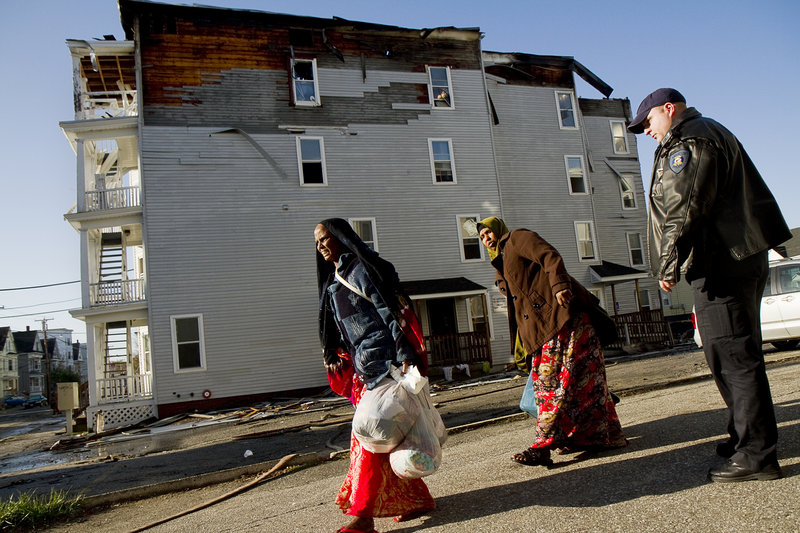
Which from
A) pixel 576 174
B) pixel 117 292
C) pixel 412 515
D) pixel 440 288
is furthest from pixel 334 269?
pixel 576 174

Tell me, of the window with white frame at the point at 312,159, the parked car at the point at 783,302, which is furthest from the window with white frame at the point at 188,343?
the parked car at the point at 783,302

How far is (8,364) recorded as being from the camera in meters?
77.5

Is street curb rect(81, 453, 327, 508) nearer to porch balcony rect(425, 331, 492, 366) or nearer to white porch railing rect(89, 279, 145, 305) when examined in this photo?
porch balcony rect(425, 331, 492, 366)

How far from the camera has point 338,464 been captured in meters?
6.04

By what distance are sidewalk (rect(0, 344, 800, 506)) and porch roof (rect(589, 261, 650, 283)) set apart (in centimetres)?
1141

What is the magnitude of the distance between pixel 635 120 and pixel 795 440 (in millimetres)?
2244

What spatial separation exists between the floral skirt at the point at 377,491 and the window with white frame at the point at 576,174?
23697mm

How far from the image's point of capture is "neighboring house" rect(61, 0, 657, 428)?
1927cm

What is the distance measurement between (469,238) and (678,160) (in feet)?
64.2

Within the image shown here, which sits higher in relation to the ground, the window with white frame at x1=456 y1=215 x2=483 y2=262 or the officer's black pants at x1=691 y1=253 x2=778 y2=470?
the window with white frame at x1=456 y1=215 x2=483 y2=262

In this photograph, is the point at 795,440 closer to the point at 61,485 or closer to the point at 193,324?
the point at 61,485

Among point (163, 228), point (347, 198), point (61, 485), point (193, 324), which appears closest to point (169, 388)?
point (193, 324)

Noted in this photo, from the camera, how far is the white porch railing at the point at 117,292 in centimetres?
1923

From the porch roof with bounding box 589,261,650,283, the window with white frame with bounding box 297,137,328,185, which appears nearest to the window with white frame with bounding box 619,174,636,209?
the porch roof with bounding box 589,261,650,283
